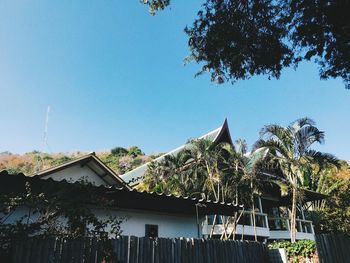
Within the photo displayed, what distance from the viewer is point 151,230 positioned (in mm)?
10336

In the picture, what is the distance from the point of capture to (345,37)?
7.28 m

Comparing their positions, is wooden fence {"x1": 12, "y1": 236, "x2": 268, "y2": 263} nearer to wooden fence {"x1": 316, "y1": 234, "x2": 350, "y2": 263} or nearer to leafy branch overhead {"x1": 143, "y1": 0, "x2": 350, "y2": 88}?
wooden fence {"x1": 316, "y1": 234, "x2": 350, "y2": 263}

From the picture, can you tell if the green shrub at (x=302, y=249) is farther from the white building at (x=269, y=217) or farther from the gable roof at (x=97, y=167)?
the gable roof at (x=97, y=167)

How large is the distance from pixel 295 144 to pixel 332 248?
8.01m

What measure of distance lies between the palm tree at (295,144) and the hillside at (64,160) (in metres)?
44.5

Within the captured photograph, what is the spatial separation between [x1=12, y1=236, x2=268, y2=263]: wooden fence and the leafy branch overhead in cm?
499

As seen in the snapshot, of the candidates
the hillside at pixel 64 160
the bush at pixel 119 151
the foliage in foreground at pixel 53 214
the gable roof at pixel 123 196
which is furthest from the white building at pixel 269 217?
the bush at pixel 119 151

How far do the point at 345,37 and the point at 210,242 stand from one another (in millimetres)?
6085

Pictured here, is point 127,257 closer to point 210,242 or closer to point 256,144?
point 210,242

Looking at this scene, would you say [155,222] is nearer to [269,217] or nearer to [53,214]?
[53,214]

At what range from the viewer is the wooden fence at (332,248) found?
348 inches

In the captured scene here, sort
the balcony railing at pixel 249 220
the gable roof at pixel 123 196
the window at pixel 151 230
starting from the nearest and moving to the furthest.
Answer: the gable roof at pixel 123 196 → the window at pixel 151 230 → the balcony railing at pixel 249 220

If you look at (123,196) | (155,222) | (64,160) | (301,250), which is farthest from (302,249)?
(64,160)

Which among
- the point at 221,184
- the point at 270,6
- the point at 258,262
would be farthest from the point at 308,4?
the point at 221,184
